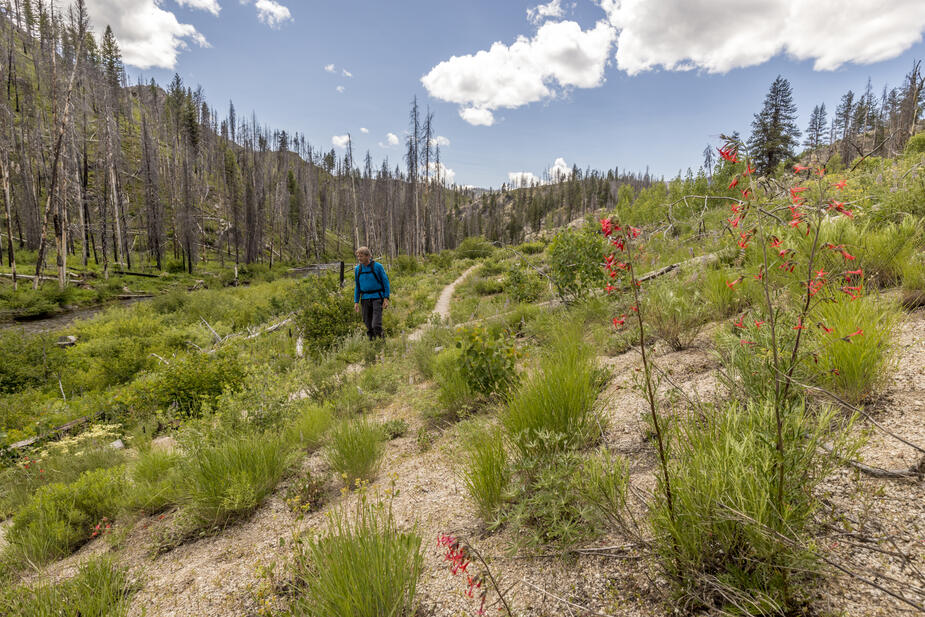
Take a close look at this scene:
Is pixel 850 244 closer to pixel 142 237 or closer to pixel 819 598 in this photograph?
pixel 819 598

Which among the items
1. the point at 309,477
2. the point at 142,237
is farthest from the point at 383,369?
the point at 142,237

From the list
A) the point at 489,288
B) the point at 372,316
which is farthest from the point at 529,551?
the point at 489,288

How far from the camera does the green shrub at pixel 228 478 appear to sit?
2960 millimetres

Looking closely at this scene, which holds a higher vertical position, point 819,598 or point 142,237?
point 142,237

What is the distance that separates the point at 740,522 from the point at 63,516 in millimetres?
5217

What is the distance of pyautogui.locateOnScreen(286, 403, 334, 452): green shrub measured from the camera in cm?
408

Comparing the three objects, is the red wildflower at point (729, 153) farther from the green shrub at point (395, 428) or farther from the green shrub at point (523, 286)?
the green shrub at point (523, 286)

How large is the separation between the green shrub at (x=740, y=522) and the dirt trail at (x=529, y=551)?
14 cm

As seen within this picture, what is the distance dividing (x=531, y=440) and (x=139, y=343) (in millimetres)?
12066

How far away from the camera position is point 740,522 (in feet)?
4.51

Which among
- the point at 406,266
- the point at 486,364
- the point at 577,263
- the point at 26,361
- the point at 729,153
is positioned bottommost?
the point at 26,361

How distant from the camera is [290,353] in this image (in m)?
9.47

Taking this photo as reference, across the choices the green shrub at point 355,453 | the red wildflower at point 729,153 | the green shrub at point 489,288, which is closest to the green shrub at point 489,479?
the green shrub at point 355,453

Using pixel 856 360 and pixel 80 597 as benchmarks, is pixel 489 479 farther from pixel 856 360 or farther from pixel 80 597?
pixel 80 597
